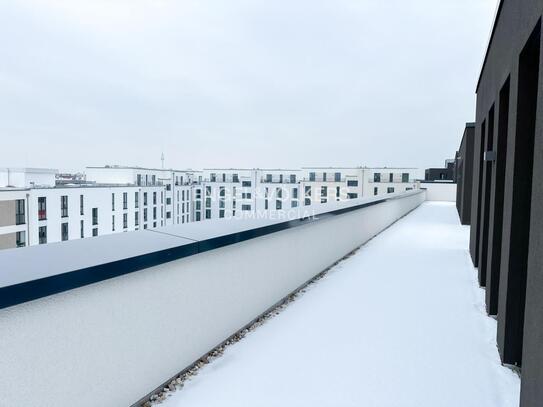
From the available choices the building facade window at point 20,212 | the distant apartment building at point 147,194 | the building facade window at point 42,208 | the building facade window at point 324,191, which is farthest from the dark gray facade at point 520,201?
the building facade window at point 324,191

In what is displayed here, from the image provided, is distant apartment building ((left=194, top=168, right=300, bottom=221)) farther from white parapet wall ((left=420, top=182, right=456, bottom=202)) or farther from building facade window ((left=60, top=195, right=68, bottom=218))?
white parapet wall ((left=420, top=182, right=456, bottom=202))

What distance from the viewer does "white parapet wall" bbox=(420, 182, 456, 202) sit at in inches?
1259

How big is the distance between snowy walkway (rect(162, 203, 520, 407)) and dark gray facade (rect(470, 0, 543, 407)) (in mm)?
446

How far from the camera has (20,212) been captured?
35.0 meters

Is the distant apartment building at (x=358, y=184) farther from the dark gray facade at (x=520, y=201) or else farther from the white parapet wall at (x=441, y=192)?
the dark gray facade at (x=520, y=201)

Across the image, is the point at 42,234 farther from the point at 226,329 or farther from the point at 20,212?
the point at 226,329

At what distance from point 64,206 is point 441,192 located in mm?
37395

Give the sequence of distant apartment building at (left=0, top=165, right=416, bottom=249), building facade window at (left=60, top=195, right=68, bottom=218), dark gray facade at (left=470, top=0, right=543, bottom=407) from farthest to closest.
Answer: building facade window at (left=60, top=195, right=68, bottom=218)
distant apartment building at (left=0, top=165, right=416, bottom=249)
dark gray facade at (left=470, top=0, right=543, bottom=407)

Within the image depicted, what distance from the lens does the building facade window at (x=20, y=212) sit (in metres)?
34.6

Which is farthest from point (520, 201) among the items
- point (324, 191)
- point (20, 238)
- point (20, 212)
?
point (324, 191)

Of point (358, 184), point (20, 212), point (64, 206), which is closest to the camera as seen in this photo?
point (20, 212)

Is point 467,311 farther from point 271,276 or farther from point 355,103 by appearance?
point 355,103

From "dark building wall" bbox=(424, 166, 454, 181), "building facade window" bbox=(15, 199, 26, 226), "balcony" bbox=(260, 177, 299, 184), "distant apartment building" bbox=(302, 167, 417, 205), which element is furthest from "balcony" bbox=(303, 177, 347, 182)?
"building facade window" bbox=(15, 199, 26, 226)

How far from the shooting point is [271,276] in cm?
515
